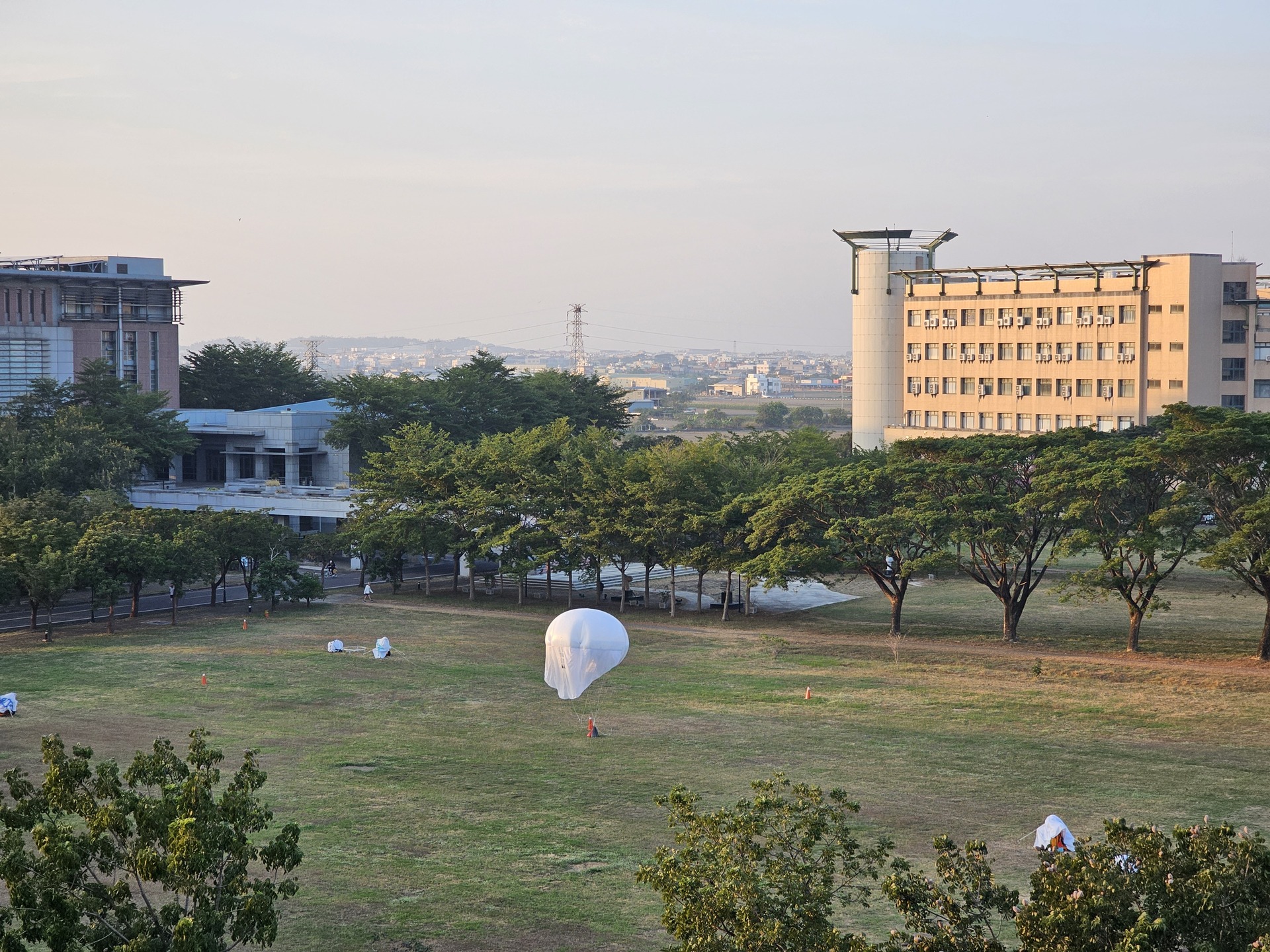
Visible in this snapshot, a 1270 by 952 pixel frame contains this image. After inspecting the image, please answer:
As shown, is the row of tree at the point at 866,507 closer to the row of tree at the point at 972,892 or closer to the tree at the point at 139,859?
the row of tree at the point at 972,892

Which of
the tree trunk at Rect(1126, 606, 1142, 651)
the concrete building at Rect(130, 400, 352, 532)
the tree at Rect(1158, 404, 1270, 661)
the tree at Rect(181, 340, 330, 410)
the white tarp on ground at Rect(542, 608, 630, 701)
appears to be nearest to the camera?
the white tarp on ground at Rect(542, 608, 630, 701)

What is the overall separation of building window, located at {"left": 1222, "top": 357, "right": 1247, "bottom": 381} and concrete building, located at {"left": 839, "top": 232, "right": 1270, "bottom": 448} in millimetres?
98

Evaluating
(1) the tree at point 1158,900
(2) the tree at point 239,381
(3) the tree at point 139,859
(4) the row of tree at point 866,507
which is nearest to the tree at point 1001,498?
(4) the row of tree at point 866,507

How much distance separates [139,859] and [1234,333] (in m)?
102

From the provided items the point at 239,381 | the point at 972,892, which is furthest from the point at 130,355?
the point at 972,892

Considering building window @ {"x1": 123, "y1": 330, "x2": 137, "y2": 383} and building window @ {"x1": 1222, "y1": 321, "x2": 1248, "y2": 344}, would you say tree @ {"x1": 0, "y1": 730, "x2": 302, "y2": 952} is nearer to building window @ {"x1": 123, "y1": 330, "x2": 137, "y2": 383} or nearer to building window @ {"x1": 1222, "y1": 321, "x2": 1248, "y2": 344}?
building window @ {"x1": 1222, "y1": 321, "x2": 1248, "y2": 344}

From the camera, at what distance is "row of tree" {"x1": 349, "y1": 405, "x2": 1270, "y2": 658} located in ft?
173

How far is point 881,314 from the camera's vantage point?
390 ft

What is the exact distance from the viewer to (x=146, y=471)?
108 m

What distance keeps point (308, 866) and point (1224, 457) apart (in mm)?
39686

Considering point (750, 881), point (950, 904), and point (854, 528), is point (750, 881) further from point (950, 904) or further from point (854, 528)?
point (854, 528)

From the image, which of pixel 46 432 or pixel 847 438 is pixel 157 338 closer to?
pixel 46 432

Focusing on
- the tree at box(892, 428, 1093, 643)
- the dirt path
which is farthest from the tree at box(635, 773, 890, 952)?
the tree at box(892, 428, 1093, 643)

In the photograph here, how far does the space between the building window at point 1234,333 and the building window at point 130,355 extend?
89587 millimetres
